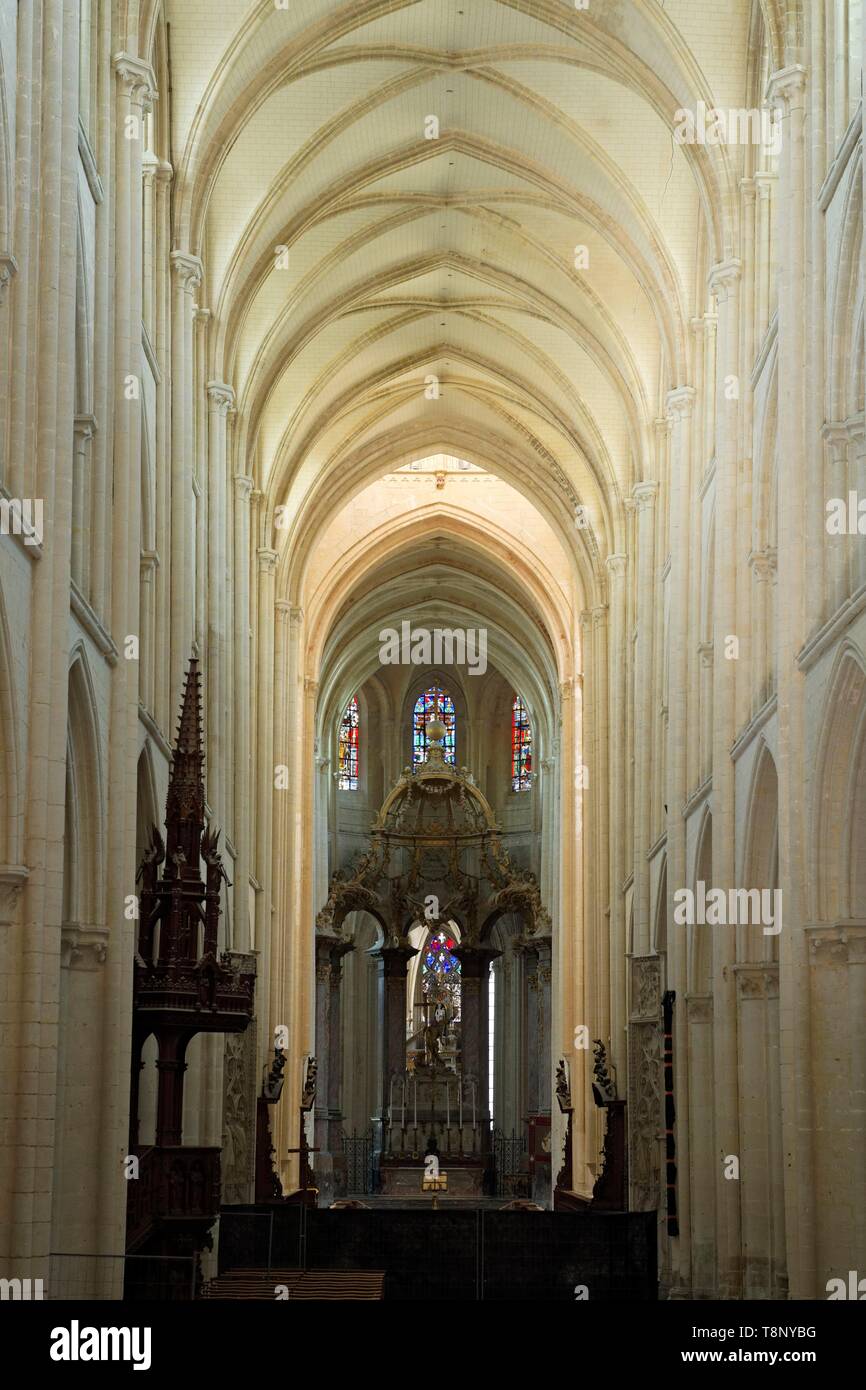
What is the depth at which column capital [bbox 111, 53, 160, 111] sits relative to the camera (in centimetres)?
1991

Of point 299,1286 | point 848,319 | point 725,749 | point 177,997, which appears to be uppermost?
point 848,319

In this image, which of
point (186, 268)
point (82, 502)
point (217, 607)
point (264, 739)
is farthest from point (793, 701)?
point (264, 739)

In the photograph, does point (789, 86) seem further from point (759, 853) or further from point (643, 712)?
point (643, 712)

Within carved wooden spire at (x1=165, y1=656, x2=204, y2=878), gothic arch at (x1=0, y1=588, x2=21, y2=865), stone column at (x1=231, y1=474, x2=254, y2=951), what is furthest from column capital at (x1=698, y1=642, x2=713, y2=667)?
gothic arch at (x1=0, y1=588, x2=21, y2=865)

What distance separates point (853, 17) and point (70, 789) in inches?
417

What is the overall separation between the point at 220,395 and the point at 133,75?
9305 mm

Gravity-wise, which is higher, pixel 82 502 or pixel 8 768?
pixel 82 502

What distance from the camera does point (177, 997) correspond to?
19.1 metres

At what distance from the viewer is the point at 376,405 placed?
4116cm

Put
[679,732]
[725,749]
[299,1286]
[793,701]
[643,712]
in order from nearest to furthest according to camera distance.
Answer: [793,701] < [299,1286] < [725,749] < [679,732] < [643,712]

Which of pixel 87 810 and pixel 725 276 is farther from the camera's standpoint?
pixel 725 276

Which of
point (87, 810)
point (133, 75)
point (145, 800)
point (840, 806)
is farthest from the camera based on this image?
point (145, 800)

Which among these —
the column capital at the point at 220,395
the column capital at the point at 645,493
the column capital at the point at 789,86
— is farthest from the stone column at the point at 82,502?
the column capital at the point at 645,493
